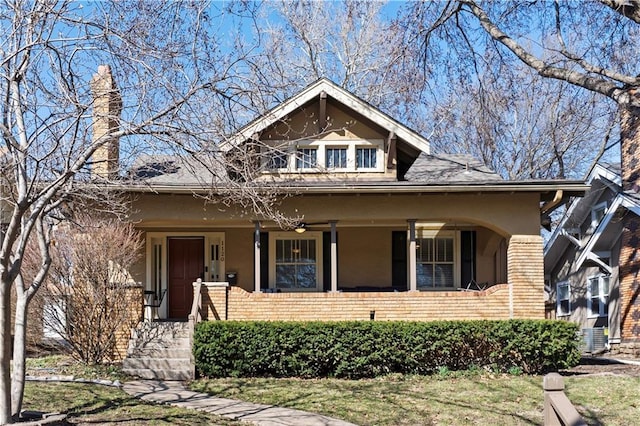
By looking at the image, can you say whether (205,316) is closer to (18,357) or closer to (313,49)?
(18,357)

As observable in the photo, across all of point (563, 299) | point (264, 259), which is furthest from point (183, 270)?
point (563, 299)

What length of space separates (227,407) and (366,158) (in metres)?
8.06

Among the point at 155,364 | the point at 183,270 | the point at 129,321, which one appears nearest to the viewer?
the point at 155,364

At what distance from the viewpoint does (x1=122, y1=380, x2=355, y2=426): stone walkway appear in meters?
9.45

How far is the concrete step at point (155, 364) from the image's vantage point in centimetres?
1323

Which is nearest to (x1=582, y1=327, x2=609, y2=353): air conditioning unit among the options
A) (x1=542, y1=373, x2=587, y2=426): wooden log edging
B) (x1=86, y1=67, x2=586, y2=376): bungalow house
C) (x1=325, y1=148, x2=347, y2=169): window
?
(x1=86, y1=67, x2=586, y2=376): bungalow house

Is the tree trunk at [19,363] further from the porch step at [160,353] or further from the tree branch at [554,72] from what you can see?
the tree branch at [554,72]

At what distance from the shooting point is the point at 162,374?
1311cm

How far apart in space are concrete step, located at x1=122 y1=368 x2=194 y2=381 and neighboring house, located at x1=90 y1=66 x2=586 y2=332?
2014mm

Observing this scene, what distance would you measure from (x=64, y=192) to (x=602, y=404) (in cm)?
786

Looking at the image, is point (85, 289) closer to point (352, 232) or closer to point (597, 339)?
point (352, 232)

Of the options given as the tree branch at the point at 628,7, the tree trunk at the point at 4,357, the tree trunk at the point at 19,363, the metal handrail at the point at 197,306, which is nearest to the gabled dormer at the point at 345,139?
the metal handrail at the point at 197,306

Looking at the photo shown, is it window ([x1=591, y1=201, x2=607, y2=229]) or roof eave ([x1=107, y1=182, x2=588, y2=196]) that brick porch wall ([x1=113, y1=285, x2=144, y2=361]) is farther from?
window ([x1=591, y1=201, x2=607, y2=229])

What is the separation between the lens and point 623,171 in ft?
59.3
